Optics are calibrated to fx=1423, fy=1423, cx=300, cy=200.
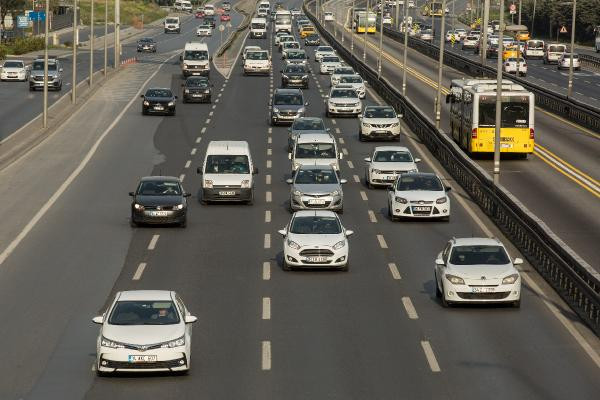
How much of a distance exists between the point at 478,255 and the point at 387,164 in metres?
20.0

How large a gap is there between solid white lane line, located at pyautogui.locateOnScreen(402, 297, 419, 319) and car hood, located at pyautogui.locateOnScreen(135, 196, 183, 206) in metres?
11.7

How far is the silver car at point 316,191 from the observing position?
148 feet

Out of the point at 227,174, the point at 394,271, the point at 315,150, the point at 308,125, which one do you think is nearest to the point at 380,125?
the point at 308,125

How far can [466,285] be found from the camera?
101ft

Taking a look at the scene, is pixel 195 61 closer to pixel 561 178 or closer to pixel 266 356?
pixel 561 178

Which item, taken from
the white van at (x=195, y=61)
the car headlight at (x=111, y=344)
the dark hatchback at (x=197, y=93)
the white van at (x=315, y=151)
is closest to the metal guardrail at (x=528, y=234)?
the white van at (x=315, y=151)

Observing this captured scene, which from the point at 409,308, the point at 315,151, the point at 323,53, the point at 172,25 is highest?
the point at 172,25

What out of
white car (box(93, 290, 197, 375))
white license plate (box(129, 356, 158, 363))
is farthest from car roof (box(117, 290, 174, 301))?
white license plate (box(129, 356, 158, 363))

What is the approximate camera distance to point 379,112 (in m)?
65.8

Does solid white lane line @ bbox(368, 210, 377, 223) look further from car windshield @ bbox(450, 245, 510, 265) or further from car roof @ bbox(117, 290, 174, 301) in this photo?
car roof @ bbox(117, 290, 174, 301)

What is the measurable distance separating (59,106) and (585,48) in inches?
3613

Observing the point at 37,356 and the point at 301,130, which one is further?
the point at 301,130

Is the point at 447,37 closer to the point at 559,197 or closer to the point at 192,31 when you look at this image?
the point at 192,31

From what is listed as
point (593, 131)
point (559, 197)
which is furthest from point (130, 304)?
point (593, 131)
